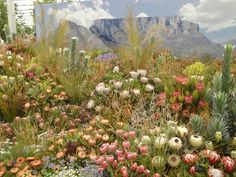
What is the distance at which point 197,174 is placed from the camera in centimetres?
356

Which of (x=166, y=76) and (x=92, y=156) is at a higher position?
(x=166, y=76)

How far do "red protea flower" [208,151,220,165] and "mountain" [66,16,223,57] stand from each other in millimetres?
7750

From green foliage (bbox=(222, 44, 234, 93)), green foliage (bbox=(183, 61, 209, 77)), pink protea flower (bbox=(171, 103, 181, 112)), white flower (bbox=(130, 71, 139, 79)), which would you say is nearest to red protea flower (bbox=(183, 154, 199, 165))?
green foliage (bbox=(222, 44, 234, 93))

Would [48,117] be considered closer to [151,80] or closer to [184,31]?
[151,80]

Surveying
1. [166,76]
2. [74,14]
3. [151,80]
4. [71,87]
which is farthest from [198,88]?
[74,14]

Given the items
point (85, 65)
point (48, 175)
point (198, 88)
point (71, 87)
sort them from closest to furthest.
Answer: point (48, 175) < point (198, 88) < point (71, 87) < point (85, 65)

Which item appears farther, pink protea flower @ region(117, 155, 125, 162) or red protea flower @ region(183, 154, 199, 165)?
pink protea flower @ region(117, 155, 125, 162)

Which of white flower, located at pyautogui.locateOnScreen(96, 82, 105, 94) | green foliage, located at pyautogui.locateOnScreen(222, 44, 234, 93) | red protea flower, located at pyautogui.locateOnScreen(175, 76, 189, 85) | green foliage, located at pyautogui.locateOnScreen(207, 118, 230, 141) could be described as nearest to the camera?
green foliage, located at pyautogui.locateOnScreen(207, 118, 230, 141)

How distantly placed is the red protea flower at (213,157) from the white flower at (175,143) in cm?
24

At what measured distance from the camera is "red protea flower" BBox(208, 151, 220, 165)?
365 centimetres

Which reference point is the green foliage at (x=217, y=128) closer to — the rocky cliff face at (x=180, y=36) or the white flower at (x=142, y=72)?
the white flower at (x=142, y=72)

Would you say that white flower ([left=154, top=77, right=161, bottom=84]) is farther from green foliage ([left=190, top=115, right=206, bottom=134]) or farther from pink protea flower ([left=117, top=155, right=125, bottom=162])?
pink protea flower ([left=117, top=155, right=125, bottom=162])

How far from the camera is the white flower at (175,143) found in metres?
3.75

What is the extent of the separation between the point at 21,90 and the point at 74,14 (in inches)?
283
